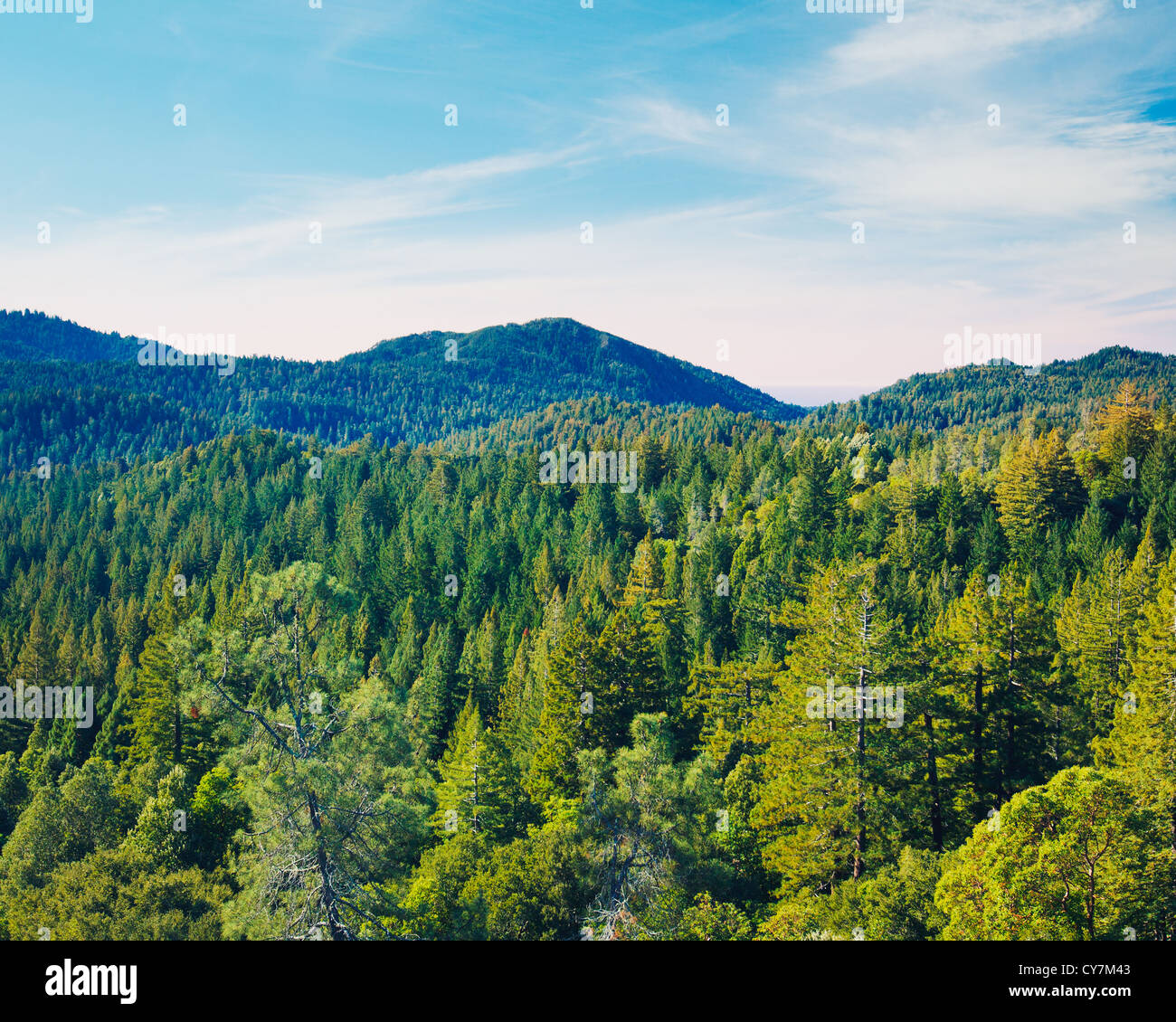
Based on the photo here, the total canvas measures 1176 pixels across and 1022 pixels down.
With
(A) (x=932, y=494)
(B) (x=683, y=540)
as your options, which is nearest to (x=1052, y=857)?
(A) (x=932, y=494)

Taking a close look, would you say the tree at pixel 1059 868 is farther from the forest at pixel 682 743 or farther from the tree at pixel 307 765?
the tree at pixel 307 765

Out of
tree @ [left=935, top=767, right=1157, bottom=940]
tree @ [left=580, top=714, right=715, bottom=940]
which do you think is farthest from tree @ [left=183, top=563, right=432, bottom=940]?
tree @ [left=935, top=767, right=1157, bottom=940]

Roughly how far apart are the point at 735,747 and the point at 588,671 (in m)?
9.47

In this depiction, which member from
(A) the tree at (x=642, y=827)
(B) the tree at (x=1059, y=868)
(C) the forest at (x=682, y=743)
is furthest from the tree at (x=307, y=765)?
(B) the tree at (x=1059, y=868)

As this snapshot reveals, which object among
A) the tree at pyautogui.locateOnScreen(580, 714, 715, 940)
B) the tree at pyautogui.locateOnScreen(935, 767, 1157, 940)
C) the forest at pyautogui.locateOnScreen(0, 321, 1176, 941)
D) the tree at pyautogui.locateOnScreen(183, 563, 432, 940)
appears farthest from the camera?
the tree at pyautogui.locateOnScreen(580, 714, 715, 940)

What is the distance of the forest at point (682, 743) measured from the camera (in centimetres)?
1898

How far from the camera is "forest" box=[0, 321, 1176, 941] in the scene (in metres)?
19.0

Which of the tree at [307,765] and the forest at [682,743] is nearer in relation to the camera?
the tree at [307,765]

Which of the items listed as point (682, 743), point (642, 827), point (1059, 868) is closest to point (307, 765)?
point (642, 827)

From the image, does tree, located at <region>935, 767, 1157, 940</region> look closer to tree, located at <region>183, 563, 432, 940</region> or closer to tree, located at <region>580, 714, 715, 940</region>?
tree, located at <region>580, 714, 715, 940</region>

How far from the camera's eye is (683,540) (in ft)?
307

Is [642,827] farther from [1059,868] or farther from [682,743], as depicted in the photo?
[682,743]
